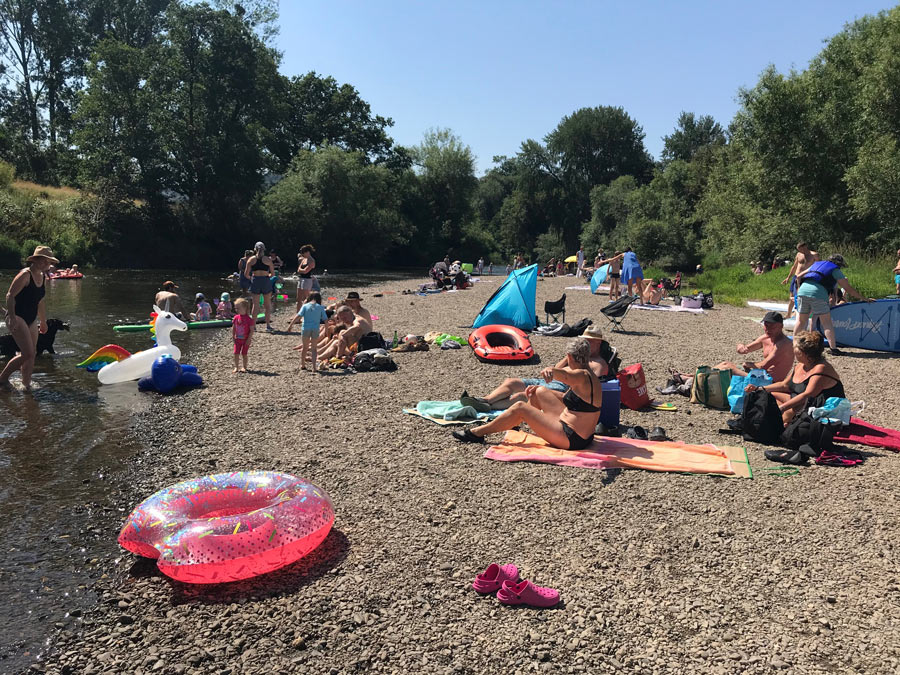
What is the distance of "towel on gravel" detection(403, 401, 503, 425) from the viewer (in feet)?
27.4

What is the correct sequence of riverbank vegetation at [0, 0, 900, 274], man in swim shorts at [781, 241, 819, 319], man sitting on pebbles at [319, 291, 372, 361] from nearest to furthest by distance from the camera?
man sitting on pebbles at [319, 291, 372, 361] → man in swim shorts at [781, 241, 819, 319] → riverbank vegetation at [0, 0, 900, 274]

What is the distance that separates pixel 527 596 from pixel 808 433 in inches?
169

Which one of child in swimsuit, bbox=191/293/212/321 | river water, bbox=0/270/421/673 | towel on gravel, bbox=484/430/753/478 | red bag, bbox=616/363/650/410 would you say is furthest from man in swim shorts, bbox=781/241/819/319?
child in swimsuit, bbox=191/293/212/321

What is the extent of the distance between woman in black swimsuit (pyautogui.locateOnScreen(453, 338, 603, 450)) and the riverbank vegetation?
20597 mm

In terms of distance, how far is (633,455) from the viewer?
22.6 feet

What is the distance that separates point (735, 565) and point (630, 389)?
4.35 metres

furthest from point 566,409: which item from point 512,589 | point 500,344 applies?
point 500,344

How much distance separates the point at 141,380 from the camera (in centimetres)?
1091

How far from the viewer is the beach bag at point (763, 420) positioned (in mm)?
7277

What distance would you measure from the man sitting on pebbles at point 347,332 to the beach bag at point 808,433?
7670mm

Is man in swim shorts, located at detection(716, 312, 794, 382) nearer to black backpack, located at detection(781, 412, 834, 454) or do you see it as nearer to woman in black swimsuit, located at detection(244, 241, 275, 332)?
black backpack, located at detection(781, 412, 834, 454)

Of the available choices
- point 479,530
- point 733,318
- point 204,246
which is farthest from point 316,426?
point 204,246

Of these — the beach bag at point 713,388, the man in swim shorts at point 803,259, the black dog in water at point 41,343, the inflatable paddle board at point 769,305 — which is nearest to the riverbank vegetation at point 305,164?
the inflatable paddle board at point 769,305

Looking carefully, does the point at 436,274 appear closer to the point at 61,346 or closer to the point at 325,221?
the point at 61,346
